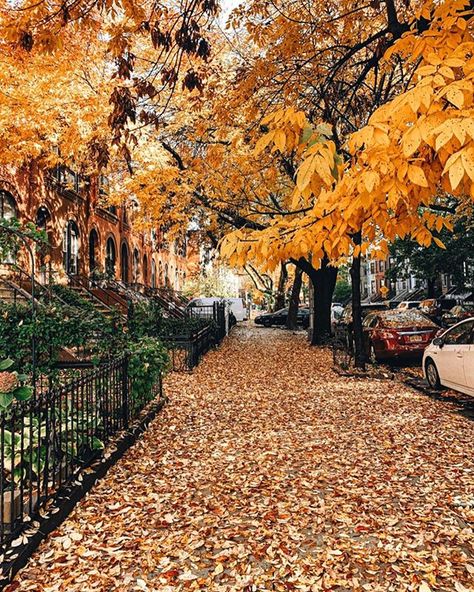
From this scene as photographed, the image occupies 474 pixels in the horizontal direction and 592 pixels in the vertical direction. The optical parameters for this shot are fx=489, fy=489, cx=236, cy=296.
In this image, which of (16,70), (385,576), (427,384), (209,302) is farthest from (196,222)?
(385,576)

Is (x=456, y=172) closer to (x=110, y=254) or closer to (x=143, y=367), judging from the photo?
(x=143, y=367)

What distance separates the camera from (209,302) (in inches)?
1273

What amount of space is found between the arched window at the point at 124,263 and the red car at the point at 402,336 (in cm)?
2139

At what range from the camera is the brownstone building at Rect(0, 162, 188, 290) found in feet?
60.0

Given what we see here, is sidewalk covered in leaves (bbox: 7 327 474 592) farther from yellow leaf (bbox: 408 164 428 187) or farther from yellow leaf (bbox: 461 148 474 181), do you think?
yellow leaf (bbox: 461 148 474 181)

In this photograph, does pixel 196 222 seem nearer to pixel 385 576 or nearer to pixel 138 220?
pixel 138 220

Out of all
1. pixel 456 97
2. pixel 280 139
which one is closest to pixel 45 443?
pixel 280 139

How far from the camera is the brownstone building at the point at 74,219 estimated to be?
60.0ft

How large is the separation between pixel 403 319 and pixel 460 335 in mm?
4506

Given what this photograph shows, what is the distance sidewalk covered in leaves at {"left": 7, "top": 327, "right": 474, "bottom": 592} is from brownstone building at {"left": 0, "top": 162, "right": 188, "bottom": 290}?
9.56m

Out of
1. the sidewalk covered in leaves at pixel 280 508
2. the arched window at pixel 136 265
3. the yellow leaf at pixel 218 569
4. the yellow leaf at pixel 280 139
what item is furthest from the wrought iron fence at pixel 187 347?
the arched window at pixel 136 265

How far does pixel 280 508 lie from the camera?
16.5ft

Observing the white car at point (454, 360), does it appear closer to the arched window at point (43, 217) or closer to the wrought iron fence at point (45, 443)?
the wrought iron fence at point (45, 443)

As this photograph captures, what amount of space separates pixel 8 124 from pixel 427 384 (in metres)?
12.4
